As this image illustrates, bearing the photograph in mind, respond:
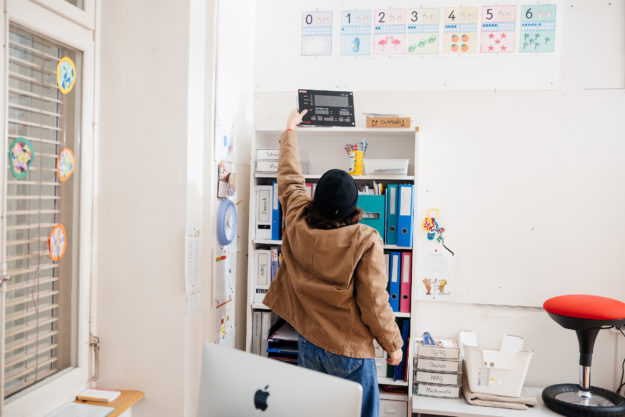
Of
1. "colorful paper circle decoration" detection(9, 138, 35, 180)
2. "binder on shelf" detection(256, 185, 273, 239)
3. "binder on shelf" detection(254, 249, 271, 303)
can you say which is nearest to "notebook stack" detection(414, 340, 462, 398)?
"binder on shelf" detection(254, 249, 271, 303)

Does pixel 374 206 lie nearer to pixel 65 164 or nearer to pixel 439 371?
pixel 439 371

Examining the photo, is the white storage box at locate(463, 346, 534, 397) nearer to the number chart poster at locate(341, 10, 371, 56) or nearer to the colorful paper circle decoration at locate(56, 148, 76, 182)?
the number chart poster at locate(341, 10, 371, 56)

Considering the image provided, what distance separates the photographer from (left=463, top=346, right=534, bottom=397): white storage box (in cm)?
249

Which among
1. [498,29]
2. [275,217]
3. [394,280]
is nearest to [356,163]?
[275,217]

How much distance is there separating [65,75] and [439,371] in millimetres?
2254

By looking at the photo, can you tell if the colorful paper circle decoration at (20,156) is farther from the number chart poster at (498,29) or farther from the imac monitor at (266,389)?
the number chart poster at (498,29)

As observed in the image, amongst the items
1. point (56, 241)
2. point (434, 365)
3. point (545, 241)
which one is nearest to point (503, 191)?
point (545, 241)

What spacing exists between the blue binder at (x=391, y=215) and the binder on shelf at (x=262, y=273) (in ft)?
2.18

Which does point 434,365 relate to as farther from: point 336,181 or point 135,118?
point 135,118

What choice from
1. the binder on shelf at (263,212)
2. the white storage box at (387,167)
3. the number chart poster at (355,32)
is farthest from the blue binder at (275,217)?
the number chart poster at (355,32)

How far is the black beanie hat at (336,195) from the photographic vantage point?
190 centimetres

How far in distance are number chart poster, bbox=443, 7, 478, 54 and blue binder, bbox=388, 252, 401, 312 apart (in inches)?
49.3

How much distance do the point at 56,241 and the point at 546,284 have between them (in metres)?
2.49

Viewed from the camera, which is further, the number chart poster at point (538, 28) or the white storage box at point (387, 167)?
the number chart poster at point (538, 28)
